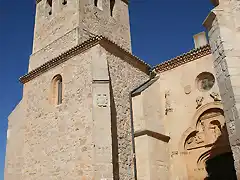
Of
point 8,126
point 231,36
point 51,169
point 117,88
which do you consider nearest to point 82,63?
point 117,88

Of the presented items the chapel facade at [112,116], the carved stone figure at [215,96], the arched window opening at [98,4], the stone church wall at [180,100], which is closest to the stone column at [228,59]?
the chapel facade at [112,116]

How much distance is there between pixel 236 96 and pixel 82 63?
6.51 metres

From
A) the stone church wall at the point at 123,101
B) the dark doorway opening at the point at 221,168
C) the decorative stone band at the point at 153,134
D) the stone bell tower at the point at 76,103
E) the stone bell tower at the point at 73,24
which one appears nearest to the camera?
the stone bell tower at the point at 76,103

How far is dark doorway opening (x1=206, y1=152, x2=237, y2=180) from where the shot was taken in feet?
32.0

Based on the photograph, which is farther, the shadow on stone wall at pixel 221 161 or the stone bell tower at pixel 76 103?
the shadow on stone wall at pixel 221 161

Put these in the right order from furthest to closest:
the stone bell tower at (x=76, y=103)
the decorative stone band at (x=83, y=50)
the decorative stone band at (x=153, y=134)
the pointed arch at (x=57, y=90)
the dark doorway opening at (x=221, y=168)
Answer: the pointed arch at (x=57, y=90) → the decorative stone band at (x=83, y=50) → the decorative stone band at (x=153, y=134) → the dark doorway opening at (x=221, y=168) → the stone bell tower at (x=76, y=103)

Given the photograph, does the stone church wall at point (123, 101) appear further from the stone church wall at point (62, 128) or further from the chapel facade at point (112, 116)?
the stone church wall at point (62, 128)

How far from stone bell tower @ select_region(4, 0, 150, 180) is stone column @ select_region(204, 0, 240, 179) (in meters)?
4.18

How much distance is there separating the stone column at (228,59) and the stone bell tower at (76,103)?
4.18m

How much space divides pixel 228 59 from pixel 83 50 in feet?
20.7

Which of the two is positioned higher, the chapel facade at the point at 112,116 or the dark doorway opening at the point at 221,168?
the chapel facade at the point at 112,116

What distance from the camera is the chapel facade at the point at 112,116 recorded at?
9211 mm

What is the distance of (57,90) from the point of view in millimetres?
11156

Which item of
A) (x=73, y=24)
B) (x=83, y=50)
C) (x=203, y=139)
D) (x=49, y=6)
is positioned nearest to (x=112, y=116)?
(x=83, y=50)
